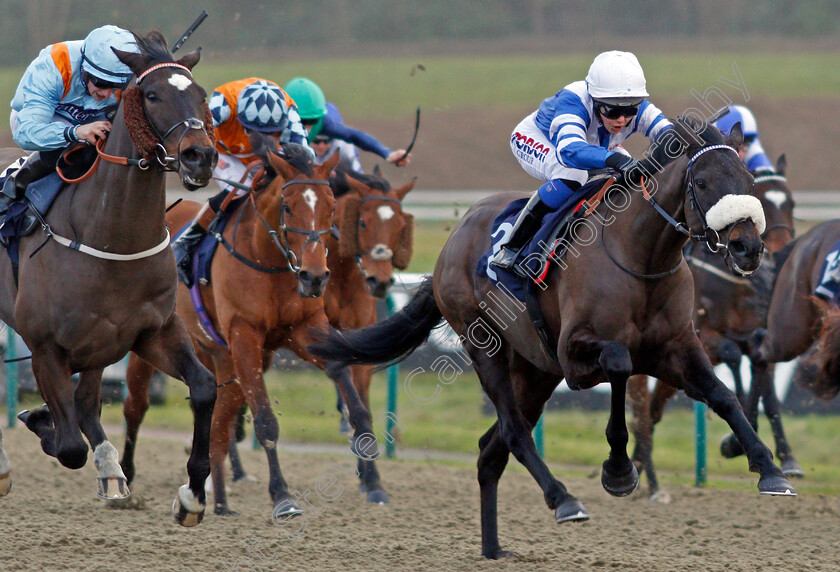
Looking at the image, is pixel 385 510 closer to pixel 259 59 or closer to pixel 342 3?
pixel 259 59

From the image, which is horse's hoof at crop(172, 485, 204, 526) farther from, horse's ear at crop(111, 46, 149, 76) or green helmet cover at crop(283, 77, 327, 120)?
green helmet cover at crop(283, 77, 327, 120)

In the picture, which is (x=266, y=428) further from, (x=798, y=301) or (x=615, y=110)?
(x=798, y=301)

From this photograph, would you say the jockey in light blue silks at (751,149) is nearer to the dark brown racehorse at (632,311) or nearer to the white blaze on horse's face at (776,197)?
the white blaze on horse's face at (776,197)

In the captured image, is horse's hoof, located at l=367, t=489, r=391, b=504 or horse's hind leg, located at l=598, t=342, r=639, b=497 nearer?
horse's hind leg, located at l=598, t=342, r=639, b=497

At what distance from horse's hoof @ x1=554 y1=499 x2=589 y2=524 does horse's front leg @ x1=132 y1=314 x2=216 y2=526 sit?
57.5 inches

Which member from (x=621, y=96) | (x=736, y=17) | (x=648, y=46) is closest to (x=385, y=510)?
(x=621, y=96)

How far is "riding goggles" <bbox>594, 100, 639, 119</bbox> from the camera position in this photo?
4.41 metres

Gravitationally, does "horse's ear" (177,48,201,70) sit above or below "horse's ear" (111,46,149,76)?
above

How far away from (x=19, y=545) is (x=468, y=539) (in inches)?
84.9

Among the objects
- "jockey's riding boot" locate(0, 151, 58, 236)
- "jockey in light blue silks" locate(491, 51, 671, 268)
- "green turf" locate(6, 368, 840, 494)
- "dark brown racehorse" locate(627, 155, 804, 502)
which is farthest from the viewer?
"green turf" locate(6, 368, 840, 494)

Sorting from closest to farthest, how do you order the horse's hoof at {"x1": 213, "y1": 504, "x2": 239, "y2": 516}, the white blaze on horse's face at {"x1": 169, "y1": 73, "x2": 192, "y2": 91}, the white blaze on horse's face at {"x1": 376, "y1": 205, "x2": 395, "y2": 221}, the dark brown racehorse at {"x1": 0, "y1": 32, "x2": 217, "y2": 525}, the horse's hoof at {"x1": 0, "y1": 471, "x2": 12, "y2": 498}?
the white blaze on horse's face at {"x1": 169, "y1": 73, "x2": 192, "y2": 91}
the dark brown racehorse at {"x1": 0, "y1": 32, "x2": 217, "y2": 525}
the horse's hoof at {"x1": 0, "y1": 471, "x2": 12, "y2": 498}
the horse's hoof at {"x1": 213, "y1": 504, "x2": 239, "y2": 516}
the white blaze on horse's face at {"x1": 376, "y1": 205, "x2": 395, "y2": 221}

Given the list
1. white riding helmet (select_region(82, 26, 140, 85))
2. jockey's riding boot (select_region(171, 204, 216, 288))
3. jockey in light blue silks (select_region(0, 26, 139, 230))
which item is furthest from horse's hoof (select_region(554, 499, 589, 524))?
jockey's riding boot (select_region(171, 204, 216, 288))

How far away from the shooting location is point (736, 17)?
27.8 meters

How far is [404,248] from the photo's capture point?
6891 millimetres
